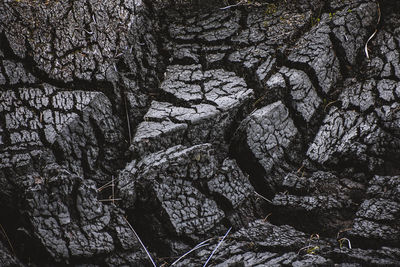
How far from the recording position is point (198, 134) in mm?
1731

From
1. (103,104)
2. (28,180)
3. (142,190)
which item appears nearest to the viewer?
(28,180)

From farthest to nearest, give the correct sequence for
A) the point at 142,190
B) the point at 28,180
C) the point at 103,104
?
the point at 103,104
the point at 142,190
the point at 28,180

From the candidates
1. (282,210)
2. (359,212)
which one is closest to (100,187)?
(282,210)

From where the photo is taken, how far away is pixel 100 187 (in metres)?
1.62

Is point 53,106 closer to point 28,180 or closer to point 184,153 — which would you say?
point 28,180

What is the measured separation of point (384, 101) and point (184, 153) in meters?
1.24

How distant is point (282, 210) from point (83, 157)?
118 centimetres

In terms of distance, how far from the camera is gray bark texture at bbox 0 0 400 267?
146 centimetres

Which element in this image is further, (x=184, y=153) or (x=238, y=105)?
(x=238, y=105)

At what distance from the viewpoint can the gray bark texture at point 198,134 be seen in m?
1.46

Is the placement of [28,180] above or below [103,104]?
below

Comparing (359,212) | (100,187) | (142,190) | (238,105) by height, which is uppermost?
(238,105)

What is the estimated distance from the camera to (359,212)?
4.98 ft

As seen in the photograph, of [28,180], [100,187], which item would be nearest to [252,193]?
[100,187]
